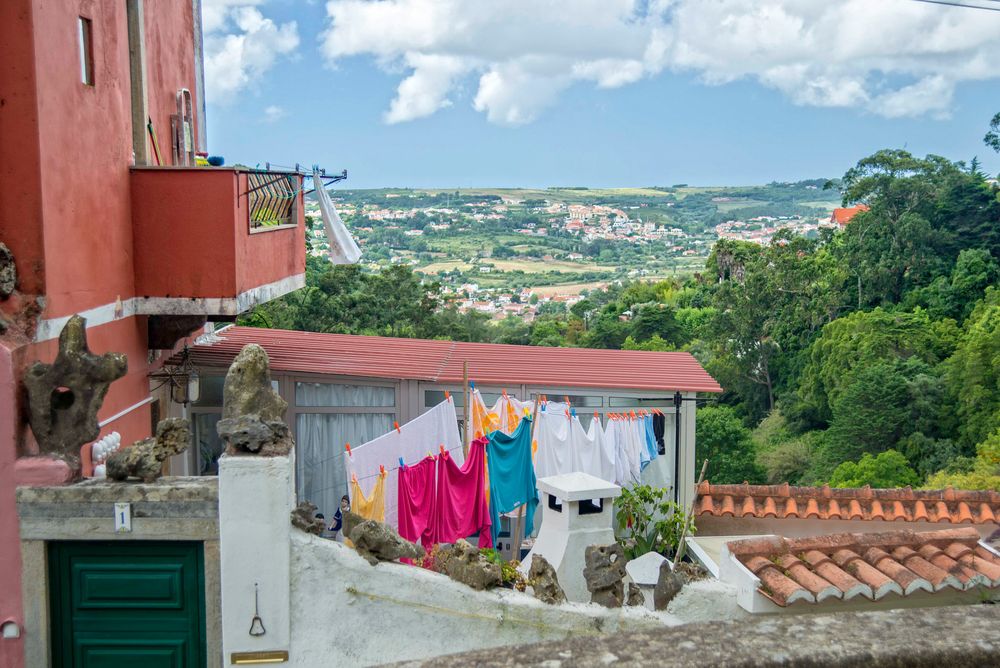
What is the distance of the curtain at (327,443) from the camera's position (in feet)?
34.4

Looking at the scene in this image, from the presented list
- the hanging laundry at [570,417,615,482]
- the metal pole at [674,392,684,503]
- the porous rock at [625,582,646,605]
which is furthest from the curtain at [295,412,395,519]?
the porous rock at [625,582,646,605]

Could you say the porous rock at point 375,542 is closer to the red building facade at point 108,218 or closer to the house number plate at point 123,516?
the house number plate at point 123,516

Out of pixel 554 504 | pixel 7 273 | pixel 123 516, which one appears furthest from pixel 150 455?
pixel 554 504

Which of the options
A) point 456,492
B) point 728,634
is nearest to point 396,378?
point 456,492

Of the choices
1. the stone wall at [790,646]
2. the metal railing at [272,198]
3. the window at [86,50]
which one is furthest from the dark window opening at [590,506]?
the window at [86,50]

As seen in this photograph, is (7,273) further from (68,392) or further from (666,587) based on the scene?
(666,587)

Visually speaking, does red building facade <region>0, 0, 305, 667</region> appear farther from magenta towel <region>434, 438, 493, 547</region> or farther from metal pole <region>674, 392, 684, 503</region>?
metal pole <region>674, 392, 684, 503</region>

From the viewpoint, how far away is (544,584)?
5.51 meters

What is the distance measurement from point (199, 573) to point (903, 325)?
49.1m

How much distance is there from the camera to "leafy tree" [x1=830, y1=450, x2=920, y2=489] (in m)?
36.2

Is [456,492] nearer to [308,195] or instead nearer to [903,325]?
[308,195]

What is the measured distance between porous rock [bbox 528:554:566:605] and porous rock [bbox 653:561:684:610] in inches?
21.5

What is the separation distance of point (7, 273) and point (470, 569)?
10.9 ft

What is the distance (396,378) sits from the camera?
1035cm
